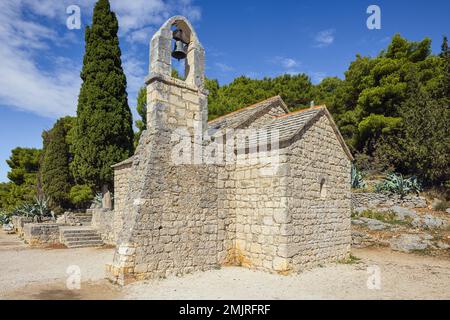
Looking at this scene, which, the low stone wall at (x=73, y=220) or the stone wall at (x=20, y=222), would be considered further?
the low stone wall at (x=73, y=220)

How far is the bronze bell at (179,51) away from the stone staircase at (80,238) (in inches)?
348

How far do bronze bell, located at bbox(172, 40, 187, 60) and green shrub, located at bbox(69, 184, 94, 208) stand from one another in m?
17.0

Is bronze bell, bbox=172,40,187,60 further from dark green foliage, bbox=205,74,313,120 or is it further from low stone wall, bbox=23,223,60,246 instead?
dark green foliage, bbox=205,74,313,120

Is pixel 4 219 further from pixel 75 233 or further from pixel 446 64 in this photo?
pixel 446 64

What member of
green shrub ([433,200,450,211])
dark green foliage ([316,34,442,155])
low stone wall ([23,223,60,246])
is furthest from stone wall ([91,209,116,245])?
dark green foliage ([316,34,442,155])

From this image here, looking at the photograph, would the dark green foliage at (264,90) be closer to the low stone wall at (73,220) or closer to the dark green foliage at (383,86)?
the dark green foliage at (383,86)

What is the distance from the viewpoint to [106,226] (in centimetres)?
1411

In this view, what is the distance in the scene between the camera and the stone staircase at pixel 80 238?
13.5 m

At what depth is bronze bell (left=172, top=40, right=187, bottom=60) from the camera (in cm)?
864

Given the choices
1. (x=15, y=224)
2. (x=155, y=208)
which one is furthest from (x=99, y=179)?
(x=155, y=208)

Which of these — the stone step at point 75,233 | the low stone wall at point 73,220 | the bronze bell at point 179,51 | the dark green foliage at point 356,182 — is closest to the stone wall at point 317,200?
the bronze bell at point 179,51
